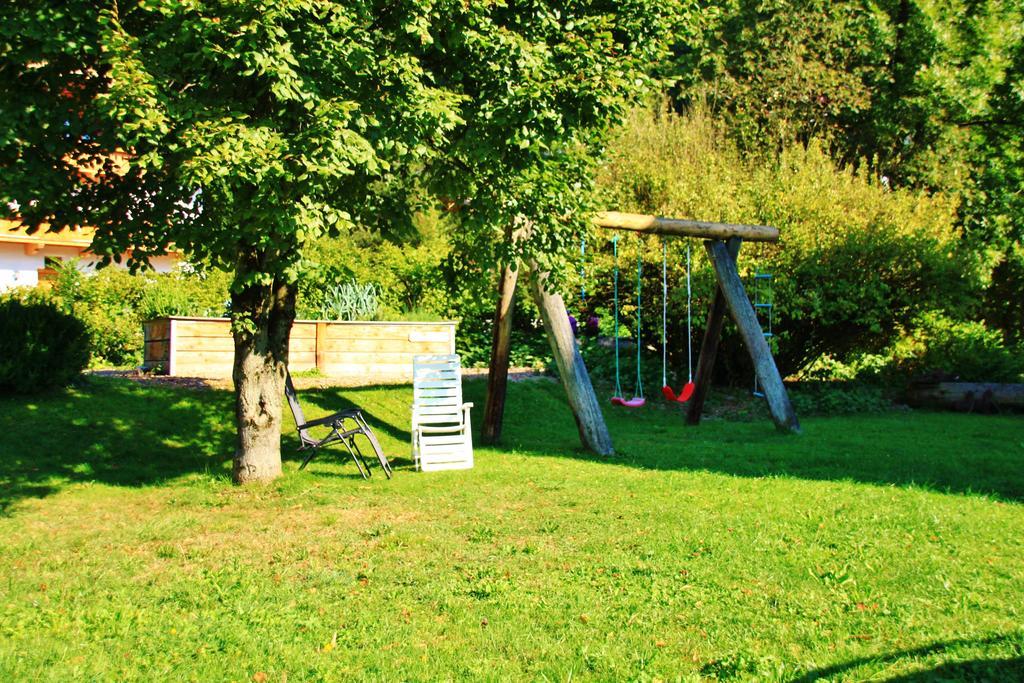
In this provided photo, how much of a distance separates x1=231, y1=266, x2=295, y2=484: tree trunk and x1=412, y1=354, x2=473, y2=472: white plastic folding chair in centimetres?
180

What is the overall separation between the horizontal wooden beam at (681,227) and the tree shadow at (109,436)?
5.29m

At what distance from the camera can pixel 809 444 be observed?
11125 mm

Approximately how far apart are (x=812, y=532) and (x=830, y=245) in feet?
34.4

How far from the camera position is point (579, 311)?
17.6m

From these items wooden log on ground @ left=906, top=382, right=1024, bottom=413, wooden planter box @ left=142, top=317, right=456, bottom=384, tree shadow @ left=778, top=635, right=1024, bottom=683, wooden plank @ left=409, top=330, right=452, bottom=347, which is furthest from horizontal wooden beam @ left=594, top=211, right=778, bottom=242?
tree shadow @ left=778, top=635, right=1024, bottom=683

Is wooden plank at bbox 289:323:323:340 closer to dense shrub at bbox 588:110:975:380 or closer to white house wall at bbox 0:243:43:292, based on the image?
dense shrub at bbox 588:110:975:380

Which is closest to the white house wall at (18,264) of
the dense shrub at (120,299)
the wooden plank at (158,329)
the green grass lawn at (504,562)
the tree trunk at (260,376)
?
the dense shrub at (120,299)

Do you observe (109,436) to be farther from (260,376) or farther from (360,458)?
(360,458)

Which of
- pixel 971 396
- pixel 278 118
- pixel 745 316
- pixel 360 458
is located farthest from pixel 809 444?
pixel 278 118

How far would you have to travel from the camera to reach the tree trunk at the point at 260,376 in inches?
329

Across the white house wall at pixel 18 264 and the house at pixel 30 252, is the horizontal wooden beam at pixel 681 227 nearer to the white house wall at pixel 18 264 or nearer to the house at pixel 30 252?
the house at pixel 30 252

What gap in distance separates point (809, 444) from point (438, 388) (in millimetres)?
4562

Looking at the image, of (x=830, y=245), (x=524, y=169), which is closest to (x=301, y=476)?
(x=524, y=169)

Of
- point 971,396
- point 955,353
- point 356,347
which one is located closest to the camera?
point 356,347
